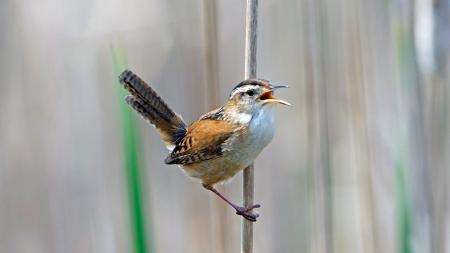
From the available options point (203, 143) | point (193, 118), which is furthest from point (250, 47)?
point (193, 118)

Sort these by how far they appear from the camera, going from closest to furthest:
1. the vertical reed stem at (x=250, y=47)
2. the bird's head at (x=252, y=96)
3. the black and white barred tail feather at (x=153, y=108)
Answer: the vertical reed stem at (x=250, y=47), the bird's head at (x=252, y=96), the black and white barred tail feather at (x=153, y=108)

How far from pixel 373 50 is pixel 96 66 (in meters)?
1.07

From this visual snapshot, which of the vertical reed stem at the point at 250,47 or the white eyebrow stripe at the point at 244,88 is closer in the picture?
the vertical reed stem at the point at 250,47

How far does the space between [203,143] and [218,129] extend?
2.7 inches

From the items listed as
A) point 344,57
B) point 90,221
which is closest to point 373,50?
point 344,57

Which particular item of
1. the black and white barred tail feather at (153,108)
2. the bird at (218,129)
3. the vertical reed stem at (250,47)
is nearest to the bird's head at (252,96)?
the bird at (218,129)

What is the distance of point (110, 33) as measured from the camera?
2.76 metres

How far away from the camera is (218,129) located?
80.8 inches

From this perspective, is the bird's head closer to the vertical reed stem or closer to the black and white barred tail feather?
the vertical reed stem

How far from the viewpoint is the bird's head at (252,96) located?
6.04 feet

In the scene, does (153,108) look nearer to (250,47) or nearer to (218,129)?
(218,129)

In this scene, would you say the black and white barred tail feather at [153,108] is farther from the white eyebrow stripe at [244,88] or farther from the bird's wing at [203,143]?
the white eyebrow stripe at [244,88]

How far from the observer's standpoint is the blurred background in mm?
2119

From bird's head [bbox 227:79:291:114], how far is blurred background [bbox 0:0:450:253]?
65mm
